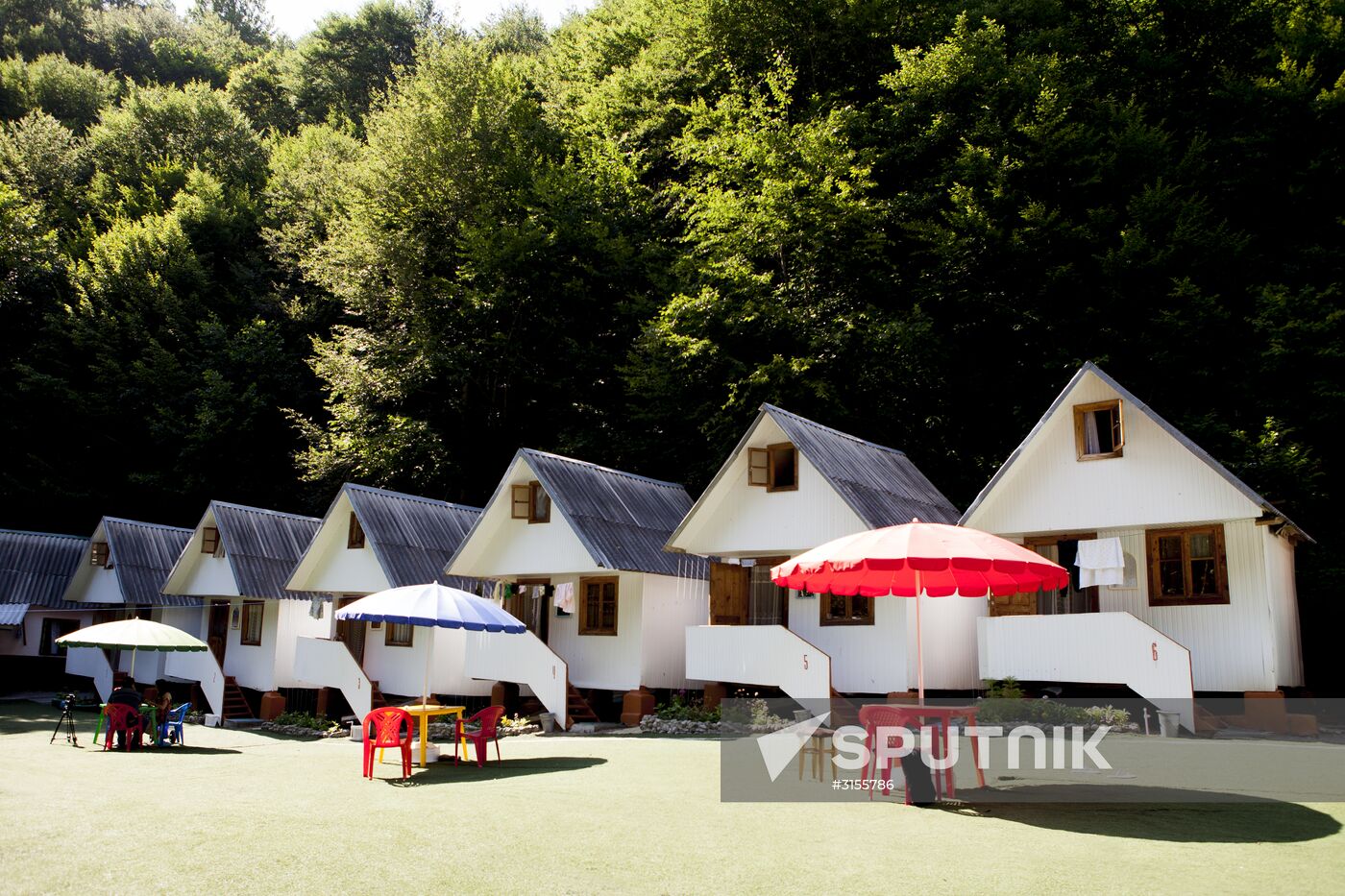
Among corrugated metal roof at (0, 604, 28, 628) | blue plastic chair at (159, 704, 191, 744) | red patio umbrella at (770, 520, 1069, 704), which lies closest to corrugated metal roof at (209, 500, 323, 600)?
corrugated metal roof at (0, 604, 28, 628)

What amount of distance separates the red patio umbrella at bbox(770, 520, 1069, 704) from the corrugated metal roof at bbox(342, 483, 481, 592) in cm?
1486

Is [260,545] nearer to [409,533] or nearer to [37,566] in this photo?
[409,533]

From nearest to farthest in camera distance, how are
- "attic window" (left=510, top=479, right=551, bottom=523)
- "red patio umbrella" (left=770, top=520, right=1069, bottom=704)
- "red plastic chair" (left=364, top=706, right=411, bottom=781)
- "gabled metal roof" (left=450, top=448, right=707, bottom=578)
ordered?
"red patio umbrella" (left=770, top=520, right=1069, bottom=704), "red plastic chair" (left=364, top=706, right=411, bottom=781), "gabled metal roof" (left=450, top=448, right=707, bottom=578), "attic window" (left=510, top=479, right=551, bottom=523)

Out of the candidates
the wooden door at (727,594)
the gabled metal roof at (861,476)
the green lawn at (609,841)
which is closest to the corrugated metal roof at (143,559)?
the wooden door at (727,594)

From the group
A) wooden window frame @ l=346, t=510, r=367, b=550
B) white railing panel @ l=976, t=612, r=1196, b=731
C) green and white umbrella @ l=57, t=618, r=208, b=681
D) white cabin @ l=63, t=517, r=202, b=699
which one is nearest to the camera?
white railing panel @ l=976, t=612, r=1196, b=731

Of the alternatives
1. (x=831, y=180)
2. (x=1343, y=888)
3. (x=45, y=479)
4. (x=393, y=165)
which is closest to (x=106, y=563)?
(x=45, y=479)

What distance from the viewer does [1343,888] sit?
702 cm

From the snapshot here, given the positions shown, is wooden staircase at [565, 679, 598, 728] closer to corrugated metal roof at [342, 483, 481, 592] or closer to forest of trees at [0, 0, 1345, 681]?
corrugated metal roof at [342, 483, 481, 592]

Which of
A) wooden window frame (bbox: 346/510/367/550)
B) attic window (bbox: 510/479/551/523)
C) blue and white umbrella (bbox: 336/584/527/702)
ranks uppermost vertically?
attic window (bbox: 510/479/551/523)

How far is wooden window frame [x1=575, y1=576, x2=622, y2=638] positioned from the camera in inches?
902

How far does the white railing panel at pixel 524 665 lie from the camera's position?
20.6 metres

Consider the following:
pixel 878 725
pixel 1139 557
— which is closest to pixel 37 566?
pixel 1139 557

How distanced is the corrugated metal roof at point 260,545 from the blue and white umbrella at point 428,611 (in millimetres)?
14385

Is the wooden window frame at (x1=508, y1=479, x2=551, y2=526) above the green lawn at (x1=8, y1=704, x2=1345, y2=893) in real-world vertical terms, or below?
above
